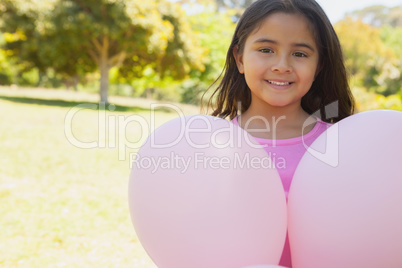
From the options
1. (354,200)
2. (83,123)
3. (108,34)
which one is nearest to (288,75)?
(354,200)

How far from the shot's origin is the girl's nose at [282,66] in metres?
1.75

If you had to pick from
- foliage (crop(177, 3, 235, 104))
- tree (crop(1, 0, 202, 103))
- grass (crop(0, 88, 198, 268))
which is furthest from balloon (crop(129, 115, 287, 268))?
foliage (crop(177, 3, 235, 104))

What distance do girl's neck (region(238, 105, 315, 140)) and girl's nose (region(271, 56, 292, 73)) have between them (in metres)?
0.33

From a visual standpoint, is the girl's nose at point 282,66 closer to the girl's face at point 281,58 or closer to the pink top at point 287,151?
the girl's face at point 281,58

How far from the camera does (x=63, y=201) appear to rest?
12.9 ft

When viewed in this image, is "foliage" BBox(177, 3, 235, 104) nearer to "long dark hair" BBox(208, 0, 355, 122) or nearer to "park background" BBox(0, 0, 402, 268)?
"park background" BBox(0, 0, 402, 268)

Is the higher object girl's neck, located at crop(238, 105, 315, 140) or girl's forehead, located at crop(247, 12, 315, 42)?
girl's forehead, located at crop(247, 12, 315, 42)

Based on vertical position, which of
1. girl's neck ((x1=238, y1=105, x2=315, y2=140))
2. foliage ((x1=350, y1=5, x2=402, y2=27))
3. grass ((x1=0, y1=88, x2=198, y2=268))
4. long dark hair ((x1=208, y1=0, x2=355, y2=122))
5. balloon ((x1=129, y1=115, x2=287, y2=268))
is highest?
foliage ((x1=350, y1=5, x2=402, y2=27))

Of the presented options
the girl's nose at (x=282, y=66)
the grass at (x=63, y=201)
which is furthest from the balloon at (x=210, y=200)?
the grass at (x=63, y=201)

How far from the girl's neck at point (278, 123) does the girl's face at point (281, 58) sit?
0.51 ft

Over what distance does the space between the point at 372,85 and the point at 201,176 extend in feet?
104

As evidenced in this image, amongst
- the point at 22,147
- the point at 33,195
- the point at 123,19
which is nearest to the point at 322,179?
the point at 33,195

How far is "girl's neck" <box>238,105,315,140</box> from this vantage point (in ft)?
6.56

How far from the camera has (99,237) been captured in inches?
123
